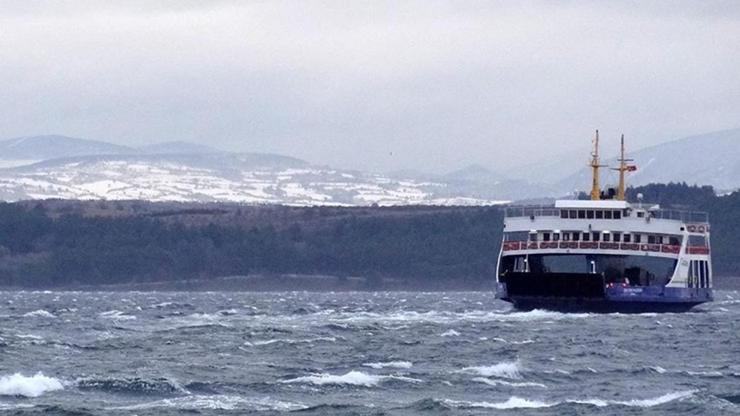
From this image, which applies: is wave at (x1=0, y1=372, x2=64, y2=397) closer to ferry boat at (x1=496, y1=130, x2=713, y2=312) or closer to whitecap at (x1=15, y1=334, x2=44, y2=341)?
whitecap at (x1=15, y1=334, x2=44, y2=341)

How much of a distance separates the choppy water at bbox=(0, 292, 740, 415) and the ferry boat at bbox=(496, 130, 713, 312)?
623 cm

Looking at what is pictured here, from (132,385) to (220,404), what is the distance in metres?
4.07

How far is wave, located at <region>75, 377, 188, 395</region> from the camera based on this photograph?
4944 centimetres

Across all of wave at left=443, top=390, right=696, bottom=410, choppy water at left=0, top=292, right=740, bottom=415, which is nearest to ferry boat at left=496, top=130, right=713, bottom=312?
choppy water at left=0, top=292, right=740, bottom=415

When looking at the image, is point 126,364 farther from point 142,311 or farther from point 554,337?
point 142,311

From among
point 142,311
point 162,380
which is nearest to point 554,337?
point 162,380

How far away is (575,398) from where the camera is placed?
160ft

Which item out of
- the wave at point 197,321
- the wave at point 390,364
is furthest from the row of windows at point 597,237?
the wave at point 390,364

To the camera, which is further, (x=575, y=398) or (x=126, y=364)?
(x=126, y=364)

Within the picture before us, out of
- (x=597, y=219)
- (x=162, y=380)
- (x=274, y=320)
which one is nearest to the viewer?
(x=162, y=380)

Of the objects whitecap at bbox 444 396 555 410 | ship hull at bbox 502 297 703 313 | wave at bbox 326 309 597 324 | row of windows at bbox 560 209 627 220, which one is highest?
row of windows at bbox 560 209 627 220

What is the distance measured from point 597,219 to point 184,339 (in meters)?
33.5

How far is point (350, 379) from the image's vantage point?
52.5 metres

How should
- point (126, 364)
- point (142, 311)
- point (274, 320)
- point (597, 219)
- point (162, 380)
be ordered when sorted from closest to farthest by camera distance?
point (162, 380) < point (126, 364) < point (274, 320) < point (597, 219) < point (142, 311)
